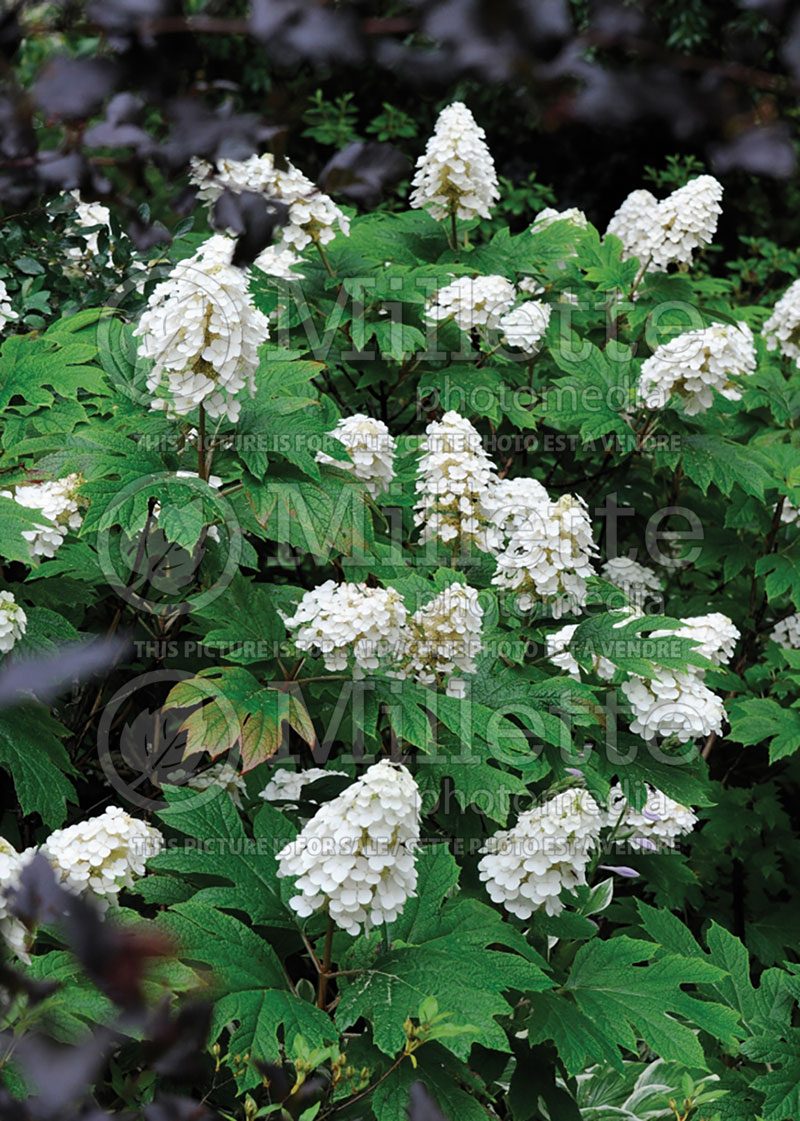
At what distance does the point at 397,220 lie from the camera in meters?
4.02

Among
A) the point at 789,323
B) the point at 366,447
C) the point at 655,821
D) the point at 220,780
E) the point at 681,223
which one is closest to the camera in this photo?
the point at 220,780

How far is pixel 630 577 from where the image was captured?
355cm

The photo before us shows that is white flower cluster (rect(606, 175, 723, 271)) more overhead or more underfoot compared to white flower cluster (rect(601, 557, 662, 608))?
more overhead

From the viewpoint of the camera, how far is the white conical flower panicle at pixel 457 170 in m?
3.49

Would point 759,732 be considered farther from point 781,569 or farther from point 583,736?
point 583,736

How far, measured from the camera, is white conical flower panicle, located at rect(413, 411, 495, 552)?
100 inches

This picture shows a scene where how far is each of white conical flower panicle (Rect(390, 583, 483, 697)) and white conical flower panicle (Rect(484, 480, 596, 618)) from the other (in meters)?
0.18

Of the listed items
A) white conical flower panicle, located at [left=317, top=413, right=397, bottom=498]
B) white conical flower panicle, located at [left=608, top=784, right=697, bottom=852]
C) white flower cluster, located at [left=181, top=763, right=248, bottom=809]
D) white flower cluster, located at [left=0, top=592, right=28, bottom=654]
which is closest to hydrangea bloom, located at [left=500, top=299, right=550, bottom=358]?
white conical flower panicle, located at [left=317, top=413, right=397, bottom=498]

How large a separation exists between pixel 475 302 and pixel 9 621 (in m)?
1.80

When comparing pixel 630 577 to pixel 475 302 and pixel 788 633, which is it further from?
pixel 475 302

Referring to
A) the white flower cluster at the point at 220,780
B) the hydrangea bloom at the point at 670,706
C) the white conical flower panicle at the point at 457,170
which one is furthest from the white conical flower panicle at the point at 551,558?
the white conical flower panicle at the point at 457,170

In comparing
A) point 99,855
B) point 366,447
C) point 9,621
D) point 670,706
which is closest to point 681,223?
point 366,447

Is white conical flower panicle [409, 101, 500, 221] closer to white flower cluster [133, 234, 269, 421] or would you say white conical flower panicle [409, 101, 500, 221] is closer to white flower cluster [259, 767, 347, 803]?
white flower cluster [133, 234, 269, 421]

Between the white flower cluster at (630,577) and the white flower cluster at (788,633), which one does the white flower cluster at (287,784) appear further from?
the white flower cluster at (788,633)
